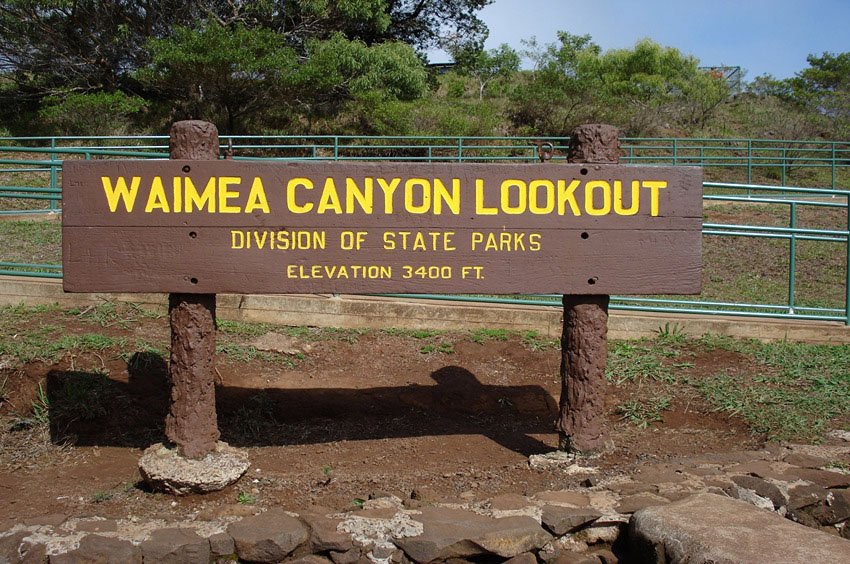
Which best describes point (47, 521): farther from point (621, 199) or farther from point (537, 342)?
point (537, 342)

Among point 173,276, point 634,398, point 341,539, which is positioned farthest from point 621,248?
point 173,276

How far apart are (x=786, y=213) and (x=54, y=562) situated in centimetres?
1438

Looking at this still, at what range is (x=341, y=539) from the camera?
3756mm

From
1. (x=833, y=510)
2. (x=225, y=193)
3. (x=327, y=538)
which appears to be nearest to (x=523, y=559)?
(x=327, y=538)

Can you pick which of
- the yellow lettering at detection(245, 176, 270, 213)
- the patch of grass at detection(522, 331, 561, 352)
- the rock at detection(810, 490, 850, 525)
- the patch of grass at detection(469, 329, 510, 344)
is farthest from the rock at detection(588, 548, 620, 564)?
the patch of grass at detection(469, 329, 510, 344)

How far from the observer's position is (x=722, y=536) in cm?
354

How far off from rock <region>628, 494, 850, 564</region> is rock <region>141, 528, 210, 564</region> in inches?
83.3

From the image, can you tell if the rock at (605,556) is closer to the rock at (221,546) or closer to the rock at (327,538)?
the rock at (327,538)

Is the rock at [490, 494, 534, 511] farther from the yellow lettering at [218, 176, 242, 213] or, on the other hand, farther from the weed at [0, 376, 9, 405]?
the weed at [0, 376, 9, 405]

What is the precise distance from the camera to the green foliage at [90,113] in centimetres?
1928

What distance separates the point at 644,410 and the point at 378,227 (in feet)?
8.31

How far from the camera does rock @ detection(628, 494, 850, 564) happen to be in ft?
11.1

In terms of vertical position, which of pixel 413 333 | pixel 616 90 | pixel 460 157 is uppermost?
pixel 616 90

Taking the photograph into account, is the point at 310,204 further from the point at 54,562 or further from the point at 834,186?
the point at 834,186
